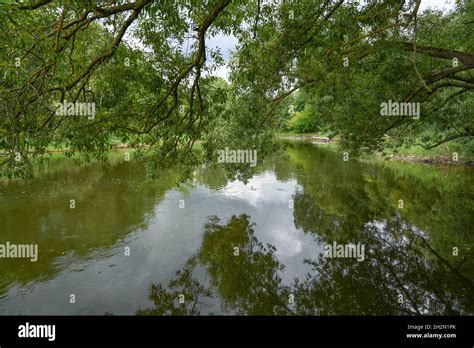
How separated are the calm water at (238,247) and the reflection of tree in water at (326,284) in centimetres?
5

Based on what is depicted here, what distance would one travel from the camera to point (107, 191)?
70.4 feet

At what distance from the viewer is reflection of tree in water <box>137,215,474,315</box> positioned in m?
8.66

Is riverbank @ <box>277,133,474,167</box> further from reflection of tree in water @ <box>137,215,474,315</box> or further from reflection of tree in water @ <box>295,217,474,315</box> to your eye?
reflection of tree in water @ <box>137,215,474,315</box>

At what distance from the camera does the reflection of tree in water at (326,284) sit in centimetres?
866

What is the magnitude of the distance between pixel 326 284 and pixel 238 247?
12.7ft

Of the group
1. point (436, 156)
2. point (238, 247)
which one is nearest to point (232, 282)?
point (238, 247)

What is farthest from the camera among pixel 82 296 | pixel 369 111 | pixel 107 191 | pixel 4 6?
pixel 107 191

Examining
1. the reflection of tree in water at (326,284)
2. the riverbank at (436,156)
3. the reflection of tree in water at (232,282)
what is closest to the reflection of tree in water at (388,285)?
the reflection of tree in water at (326,284)

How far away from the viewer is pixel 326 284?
987 cm

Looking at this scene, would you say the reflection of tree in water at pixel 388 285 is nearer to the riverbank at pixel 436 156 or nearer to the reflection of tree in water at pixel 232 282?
the reflection of tree in water at pixel 232 282

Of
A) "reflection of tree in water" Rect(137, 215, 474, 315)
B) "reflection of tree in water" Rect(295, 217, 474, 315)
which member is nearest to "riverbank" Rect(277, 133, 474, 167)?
"reflection of tree in water" Rect(295, 217, 474, 315)

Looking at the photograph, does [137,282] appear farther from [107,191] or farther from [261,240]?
[107,191]
